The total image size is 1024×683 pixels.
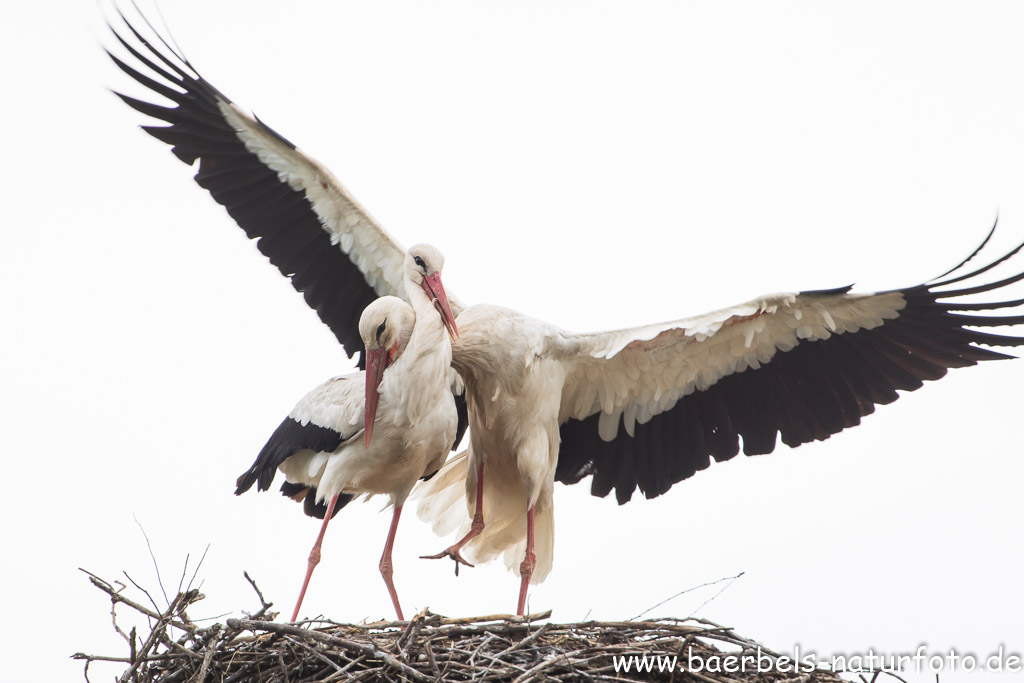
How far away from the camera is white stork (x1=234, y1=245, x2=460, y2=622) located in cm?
455

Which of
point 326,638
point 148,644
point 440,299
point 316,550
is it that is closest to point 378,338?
point 440,299

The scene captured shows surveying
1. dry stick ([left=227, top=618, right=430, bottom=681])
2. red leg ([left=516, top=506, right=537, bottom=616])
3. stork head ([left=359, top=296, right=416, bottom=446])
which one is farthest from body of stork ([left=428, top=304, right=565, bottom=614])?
dry stick ([left=227, top=618, right=430, bottom=681])

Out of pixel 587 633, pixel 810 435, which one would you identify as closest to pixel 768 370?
pixel 810 435

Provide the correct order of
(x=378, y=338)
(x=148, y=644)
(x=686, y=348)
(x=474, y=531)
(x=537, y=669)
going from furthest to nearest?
(x=474, y=531) → (x=686, y=348) → (x=378, y=338) → (x=148, y=644) → (x=537, y=669)

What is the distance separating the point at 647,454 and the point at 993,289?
1.69 meters

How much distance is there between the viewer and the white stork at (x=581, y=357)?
15.4ft

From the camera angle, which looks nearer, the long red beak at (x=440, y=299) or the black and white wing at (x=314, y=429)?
the long red beak at (x=440, y=299)

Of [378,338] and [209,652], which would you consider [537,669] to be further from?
[378,338]

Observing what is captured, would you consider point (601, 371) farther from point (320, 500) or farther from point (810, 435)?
point (320, 500)

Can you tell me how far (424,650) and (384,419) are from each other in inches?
47.4

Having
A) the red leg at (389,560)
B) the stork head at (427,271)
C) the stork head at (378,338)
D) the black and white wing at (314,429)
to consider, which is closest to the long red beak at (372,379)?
the stork head at (378,338)

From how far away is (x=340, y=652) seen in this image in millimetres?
3754

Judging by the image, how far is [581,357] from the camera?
15.9 feet

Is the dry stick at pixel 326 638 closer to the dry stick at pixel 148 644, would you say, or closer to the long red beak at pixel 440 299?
the dry stick at pixel 148 644
